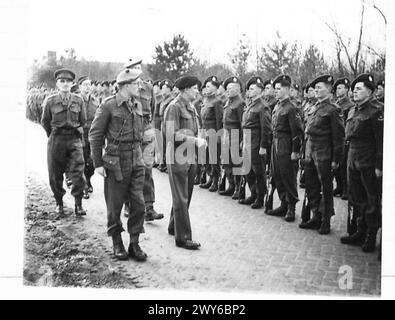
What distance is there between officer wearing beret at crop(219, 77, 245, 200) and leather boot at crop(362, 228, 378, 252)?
1512 millimetres

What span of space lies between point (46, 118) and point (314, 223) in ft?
9.88

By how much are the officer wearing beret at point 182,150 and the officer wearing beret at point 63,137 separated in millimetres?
1120

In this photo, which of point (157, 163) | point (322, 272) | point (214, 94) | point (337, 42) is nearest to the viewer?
point (322, 272)

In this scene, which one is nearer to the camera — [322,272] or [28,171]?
[322,272]

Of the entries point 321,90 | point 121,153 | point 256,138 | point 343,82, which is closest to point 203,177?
point 256,138

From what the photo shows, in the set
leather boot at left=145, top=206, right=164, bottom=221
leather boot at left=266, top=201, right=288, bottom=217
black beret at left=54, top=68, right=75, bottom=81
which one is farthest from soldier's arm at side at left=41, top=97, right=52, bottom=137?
leather boot at left=266, top=201, right=288, bottom=217

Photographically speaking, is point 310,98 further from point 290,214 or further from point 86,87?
point 86,87

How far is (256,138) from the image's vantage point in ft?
19.7

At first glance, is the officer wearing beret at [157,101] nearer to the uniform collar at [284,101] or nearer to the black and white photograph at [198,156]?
the black and white photograph at [198,156]

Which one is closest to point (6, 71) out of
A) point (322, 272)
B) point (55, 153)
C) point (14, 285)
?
point (55, 153)

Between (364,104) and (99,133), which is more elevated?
(364,104)
